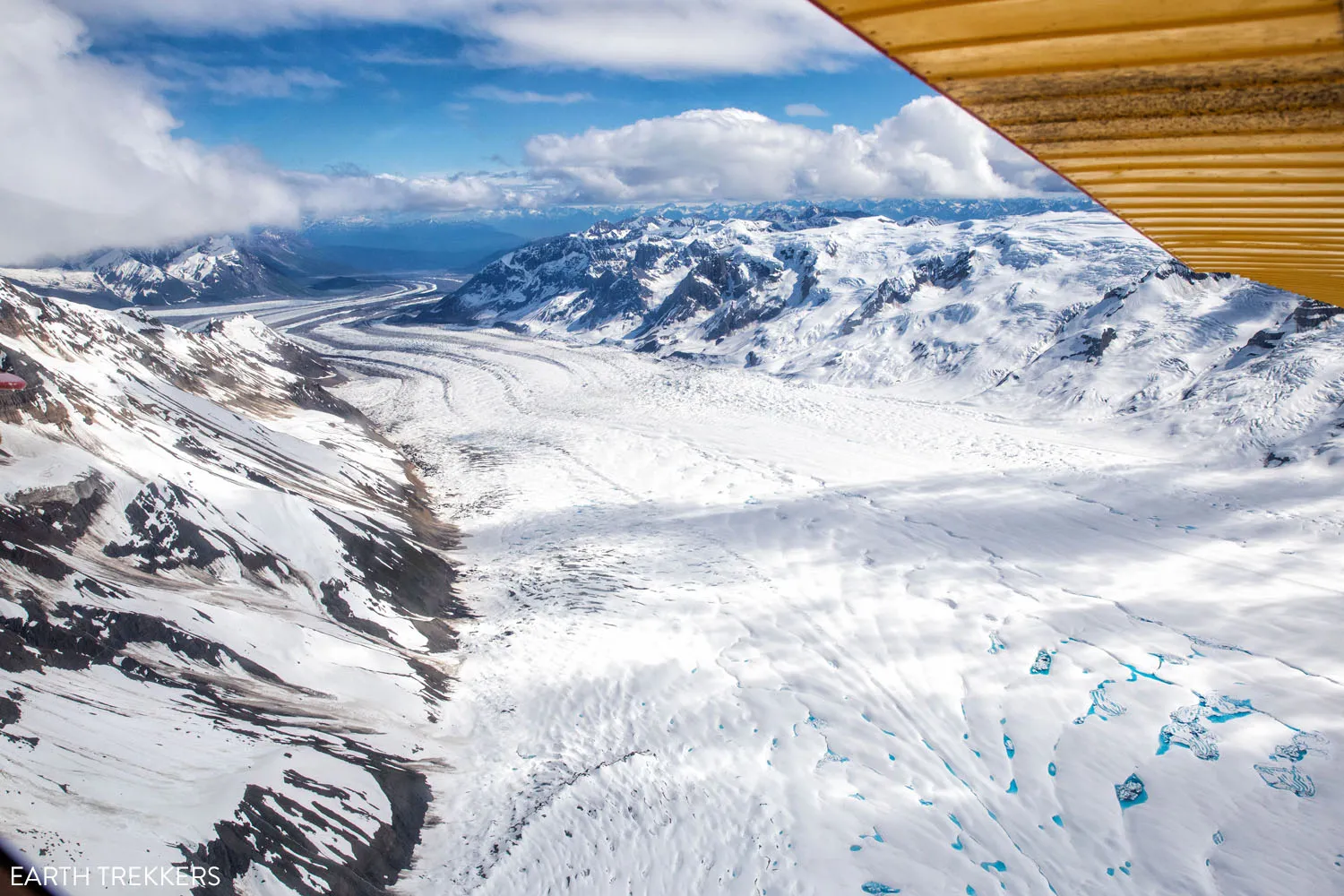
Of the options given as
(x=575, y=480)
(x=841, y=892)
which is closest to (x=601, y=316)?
(x=575, y=480)

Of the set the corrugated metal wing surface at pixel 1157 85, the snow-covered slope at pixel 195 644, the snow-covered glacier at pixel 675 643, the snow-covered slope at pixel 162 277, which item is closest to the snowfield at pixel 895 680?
the snow-covered glacier at pixel 675 643

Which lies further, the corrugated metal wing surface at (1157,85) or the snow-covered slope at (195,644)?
the snow-covered slope at (195,644)

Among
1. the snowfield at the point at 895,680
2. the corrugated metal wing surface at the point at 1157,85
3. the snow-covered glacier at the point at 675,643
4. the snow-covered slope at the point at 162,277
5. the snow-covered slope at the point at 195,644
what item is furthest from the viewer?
the snow-covered slope at the point at 162,277

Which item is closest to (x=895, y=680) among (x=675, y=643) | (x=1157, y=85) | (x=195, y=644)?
(x=675, y=643)

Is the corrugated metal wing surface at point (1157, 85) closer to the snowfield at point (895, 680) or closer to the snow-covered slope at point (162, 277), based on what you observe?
the snowfield at point (895, 680)

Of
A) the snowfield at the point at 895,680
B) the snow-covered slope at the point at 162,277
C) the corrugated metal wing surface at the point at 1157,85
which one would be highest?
the snow-covered slope at the point at 162,277

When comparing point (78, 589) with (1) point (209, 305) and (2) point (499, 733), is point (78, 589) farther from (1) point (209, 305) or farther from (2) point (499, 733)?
(1) point (209, 305)
